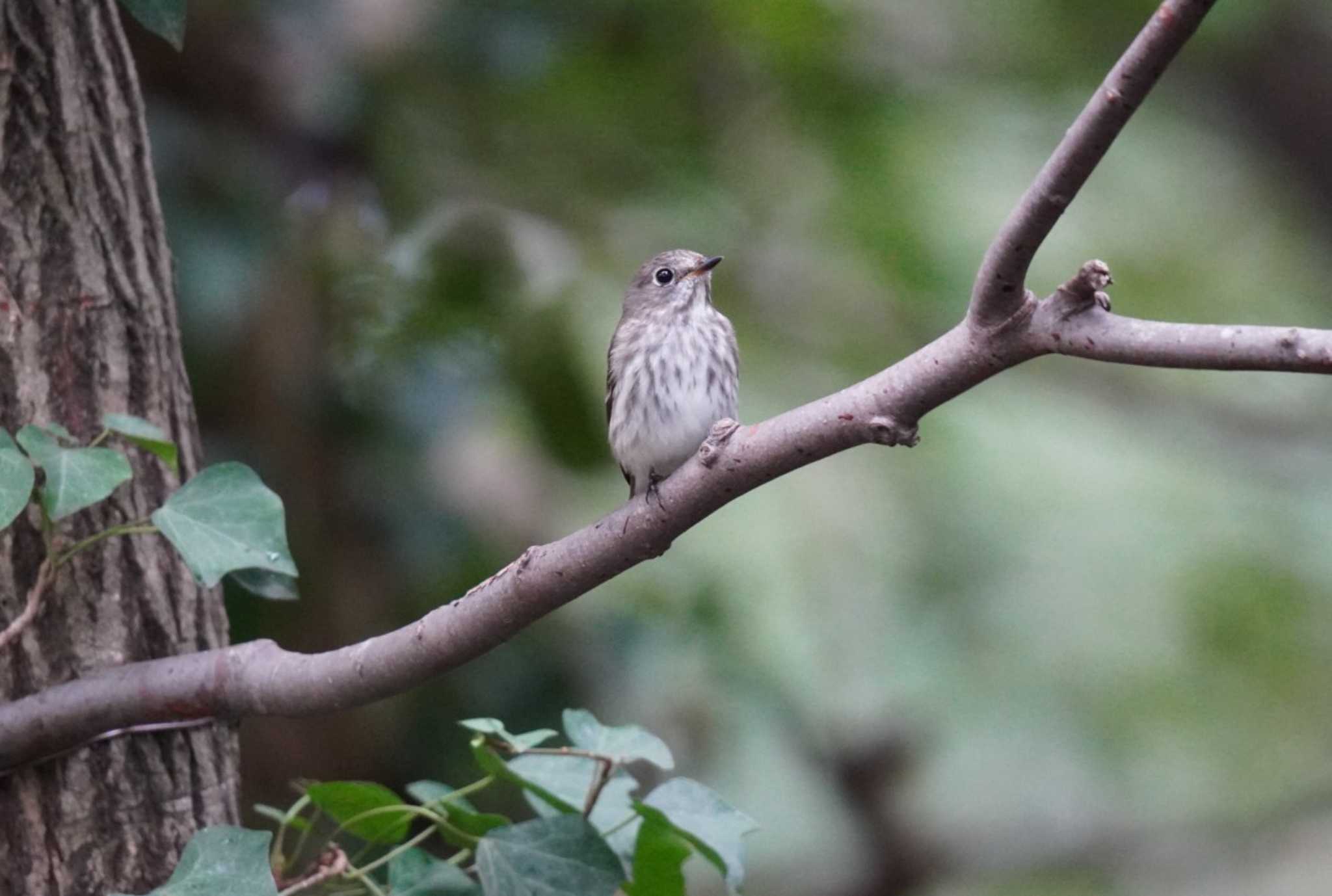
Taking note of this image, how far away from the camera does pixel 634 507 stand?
7.18ft

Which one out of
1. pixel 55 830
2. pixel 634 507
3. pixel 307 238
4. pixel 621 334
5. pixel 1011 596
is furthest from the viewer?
pixel 1011 596

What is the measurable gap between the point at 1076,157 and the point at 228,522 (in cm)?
138

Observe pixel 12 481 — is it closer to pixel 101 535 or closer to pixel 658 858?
pixel 101 535

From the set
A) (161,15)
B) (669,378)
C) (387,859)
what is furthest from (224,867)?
(669,378)

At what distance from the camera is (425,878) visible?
2342 millimetres

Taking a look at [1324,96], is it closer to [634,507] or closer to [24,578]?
[634,507]

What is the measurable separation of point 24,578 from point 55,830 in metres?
0.41

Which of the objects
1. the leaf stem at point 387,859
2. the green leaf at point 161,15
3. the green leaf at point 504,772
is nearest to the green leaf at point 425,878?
the leaf stem at point 387,859

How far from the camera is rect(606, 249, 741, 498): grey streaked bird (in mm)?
3479

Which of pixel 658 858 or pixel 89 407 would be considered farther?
pixel 89 407

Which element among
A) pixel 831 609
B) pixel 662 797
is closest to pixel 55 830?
pixel 662 797

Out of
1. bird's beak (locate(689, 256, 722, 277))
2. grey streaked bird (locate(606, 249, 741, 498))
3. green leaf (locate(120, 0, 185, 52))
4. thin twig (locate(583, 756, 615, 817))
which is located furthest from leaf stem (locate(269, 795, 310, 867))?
bird's beak (locate(689, 256, 722, 277))

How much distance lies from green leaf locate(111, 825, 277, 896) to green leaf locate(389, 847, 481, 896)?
225mm

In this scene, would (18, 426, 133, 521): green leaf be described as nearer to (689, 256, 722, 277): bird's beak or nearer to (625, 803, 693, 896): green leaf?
(625, 803, 693, 896): green leaf
